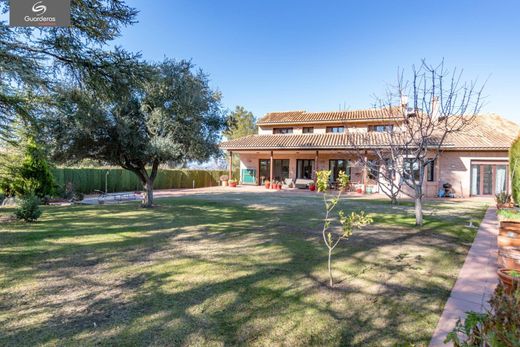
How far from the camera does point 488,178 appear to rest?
20812 mm

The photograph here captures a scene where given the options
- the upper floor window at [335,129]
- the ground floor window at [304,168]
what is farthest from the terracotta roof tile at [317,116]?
the ground floor window at [304,168]

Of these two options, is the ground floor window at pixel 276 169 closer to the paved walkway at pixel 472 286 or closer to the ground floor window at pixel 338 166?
the ground floor window at pixel 338 166

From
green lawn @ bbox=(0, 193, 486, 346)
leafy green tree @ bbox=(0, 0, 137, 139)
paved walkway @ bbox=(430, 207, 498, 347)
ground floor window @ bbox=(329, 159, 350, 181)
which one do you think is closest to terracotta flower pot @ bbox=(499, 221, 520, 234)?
paved walkway @ bbox=(430, 207, 498, 347)

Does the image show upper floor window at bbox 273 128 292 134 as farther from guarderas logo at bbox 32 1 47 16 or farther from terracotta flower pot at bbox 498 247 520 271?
terracotta flower pot at bbox 498 247 520 271

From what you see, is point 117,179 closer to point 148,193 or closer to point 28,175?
point 28,175

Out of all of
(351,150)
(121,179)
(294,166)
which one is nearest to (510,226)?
(351,150)

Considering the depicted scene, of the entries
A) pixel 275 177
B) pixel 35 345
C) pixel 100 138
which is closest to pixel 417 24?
pixel 100 138

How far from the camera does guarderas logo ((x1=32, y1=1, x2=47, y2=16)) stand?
6074 mm

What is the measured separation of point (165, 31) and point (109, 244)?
12.2 meters

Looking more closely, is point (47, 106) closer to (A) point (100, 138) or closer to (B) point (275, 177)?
(A) point (100, 138)

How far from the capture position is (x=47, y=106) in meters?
8.34

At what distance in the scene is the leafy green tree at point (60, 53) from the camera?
6.15 meters

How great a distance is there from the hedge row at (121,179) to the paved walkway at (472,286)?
1456 centimetres

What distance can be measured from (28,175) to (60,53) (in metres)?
10.8
